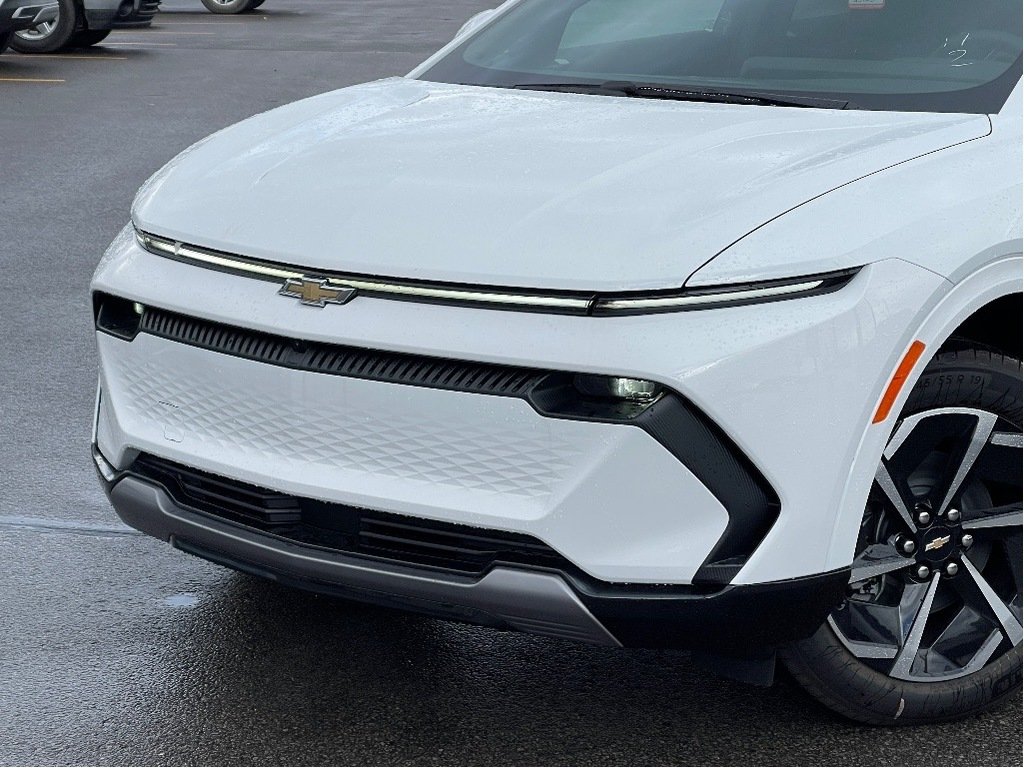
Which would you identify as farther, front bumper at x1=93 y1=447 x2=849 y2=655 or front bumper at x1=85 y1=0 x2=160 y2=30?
Result: front bumper at x1=85 y1=0 x2=160 y2=30

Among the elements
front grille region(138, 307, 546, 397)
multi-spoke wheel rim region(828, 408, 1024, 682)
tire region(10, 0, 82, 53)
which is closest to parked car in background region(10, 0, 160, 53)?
tire region(10, 0, 82, 53)

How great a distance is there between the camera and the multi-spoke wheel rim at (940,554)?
9.86 ft

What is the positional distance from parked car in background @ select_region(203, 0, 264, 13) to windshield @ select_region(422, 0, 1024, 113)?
18.6 meters

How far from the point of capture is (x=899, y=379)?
2793 millimetres

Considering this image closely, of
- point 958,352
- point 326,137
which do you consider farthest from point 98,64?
point 958,352

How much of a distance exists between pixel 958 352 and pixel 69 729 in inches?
79.4

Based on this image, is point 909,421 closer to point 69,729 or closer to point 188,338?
point 188,338

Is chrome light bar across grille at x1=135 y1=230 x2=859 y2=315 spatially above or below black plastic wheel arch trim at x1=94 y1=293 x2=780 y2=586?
above

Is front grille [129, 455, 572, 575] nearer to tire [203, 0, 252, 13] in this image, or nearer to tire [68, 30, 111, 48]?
tire [68, 30, 111, 48]

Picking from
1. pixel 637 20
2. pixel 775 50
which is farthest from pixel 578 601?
pixel 637 20

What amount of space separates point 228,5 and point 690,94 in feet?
64.4

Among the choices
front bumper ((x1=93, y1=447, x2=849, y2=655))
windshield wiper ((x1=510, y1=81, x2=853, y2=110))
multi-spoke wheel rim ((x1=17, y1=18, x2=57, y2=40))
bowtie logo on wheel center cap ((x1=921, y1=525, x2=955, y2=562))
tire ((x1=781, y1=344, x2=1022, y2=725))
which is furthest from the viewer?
multi-spoke wheel rim ((x1=17, y1=18, x2=57, y2=40))

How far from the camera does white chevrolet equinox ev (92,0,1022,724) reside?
2.67 meters

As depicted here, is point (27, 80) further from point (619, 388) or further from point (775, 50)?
point (619, 388)
